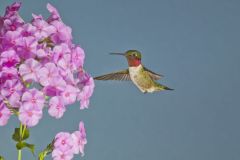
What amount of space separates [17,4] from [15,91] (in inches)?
14.7

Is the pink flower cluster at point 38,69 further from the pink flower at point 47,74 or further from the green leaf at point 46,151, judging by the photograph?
the green leaf at point 46,151

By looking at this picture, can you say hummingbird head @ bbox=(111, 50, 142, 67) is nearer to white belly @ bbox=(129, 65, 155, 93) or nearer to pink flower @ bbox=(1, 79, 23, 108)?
white belly @ bbox=(129, 65, 155, 93)

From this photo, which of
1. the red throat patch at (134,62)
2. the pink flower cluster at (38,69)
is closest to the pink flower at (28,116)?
the pink flower cluster at (38,69)

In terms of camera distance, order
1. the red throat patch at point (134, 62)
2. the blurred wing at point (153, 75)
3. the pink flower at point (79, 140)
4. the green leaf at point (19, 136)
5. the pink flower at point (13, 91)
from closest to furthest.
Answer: the pink flower at point (13, 91), the green leaf at point (19, 136), the pink flower at point (79, 140), the red throat patch at point (134, 62), the blurred wing at point (153, 75)

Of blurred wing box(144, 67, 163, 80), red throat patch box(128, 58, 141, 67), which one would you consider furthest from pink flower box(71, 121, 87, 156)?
blurred wing box(144, 67, 163, 80)

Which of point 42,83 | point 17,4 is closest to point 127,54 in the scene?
point 17,4

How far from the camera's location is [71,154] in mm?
1566

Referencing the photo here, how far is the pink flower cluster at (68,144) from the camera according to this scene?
1542 mm

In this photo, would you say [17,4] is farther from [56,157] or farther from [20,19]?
[56,157]

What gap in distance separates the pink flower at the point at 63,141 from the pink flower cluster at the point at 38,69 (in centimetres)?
12

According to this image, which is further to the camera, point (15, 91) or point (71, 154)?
point (71, 154)

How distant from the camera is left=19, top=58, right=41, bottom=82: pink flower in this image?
138 cm

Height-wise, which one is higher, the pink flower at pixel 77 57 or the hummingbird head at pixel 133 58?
the hummingbird head at pixel 133 58

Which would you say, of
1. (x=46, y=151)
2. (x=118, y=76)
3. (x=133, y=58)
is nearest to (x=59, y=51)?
(x=46, y=151)
